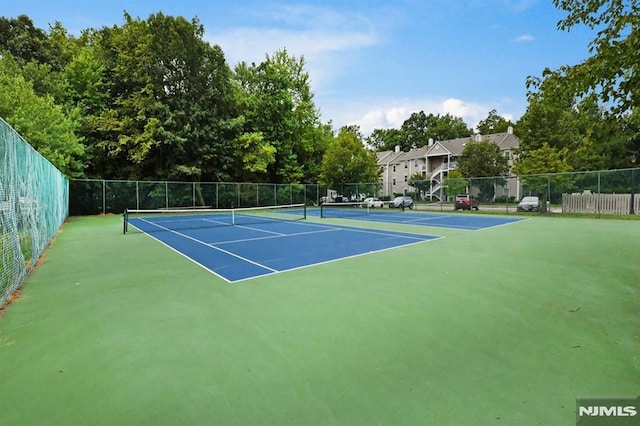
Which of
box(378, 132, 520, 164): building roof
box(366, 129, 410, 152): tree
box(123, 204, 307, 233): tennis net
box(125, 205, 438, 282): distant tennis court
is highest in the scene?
box(366, 129, 410, 152): tree

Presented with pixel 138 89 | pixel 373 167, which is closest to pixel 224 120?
pixel 138 89

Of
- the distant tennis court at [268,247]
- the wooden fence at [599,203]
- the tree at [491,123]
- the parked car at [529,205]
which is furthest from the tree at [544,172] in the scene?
the tree at [491,123]

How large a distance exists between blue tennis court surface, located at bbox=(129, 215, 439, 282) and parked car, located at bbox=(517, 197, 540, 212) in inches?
598

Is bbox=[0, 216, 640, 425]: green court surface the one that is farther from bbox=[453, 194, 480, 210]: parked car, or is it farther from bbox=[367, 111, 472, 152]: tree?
bbox=[367, 111, 472, 152]: tree

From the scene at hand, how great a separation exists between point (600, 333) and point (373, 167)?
29.6 meters

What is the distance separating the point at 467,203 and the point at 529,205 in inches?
169

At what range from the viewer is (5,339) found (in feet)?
10.6

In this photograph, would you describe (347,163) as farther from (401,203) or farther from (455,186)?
(455,186)

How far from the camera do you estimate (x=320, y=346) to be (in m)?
3.03

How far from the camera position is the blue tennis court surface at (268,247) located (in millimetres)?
6379

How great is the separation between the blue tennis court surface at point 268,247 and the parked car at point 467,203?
53.3 feet

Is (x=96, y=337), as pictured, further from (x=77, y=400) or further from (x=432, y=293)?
(x=432, y=293)

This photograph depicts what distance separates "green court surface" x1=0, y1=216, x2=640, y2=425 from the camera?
84.8 inches

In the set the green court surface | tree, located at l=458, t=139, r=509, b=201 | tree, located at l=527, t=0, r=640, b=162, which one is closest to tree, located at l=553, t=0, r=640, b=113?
tree, located at l=527, t=0, r=640, b=162
